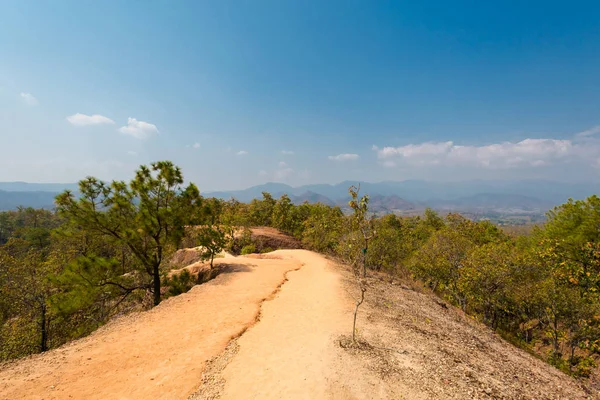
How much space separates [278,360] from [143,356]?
4.84 m

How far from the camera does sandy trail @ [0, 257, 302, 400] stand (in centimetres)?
760

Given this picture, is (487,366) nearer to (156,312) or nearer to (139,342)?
(139,342)

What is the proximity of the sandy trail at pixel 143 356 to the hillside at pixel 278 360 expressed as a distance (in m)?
0.04

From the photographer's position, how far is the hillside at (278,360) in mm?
7422

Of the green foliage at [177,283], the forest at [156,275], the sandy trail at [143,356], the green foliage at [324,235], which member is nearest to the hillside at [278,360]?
the sandy trail at [143,356]

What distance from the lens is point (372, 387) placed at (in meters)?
7.24

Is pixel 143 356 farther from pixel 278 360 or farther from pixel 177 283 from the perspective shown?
pixel 177 283

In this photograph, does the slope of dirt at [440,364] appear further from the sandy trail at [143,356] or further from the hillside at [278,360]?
the sandy trail at [143,356]

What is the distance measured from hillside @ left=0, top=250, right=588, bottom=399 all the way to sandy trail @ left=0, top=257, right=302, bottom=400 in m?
0.04

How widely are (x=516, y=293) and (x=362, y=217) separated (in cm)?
1797

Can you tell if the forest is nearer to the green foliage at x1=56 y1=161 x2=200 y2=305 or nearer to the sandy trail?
the green foliage at x1=56 y1=161 x2=200 y2=305

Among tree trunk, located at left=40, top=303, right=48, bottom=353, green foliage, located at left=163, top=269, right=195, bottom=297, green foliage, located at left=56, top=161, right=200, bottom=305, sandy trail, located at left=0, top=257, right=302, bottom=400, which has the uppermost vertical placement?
green foliage, located at left=56, top=161, right=200, bottom=305

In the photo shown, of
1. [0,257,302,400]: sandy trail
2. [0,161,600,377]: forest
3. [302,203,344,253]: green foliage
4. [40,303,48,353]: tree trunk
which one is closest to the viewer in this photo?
[0,257,302,400]: sandy trail

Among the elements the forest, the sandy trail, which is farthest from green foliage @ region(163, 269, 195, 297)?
the sandy trail
